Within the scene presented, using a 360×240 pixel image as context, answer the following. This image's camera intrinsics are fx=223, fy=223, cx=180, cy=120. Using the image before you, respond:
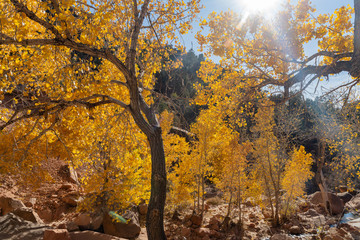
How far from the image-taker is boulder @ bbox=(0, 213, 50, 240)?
18.1 feet

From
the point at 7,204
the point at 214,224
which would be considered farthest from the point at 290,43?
the point at 7,204

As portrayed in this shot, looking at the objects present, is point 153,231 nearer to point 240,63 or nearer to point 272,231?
point 240,63

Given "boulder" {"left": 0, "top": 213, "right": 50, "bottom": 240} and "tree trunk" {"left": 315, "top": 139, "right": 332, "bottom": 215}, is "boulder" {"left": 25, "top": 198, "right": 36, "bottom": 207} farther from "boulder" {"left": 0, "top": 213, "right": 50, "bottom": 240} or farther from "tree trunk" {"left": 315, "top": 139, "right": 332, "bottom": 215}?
"tree trunk" {"left": 315, "top": 139, "right": 332, "bottom": 215}

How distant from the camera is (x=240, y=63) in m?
4.83

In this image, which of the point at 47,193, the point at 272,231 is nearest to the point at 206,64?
the point at 272,231

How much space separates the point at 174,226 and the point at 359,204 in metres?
11.7

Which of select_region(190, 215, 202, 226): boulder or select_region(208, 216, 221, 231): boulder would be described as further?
select_region(190, 215, 202, 226): boulder

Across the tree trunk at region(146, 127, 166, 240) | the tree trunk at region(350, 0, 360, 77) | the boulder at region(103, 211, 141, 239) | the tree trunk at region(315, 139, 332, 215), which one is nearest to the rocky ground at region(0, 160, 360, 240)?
the boulder at region(103, 211, 141, 239)

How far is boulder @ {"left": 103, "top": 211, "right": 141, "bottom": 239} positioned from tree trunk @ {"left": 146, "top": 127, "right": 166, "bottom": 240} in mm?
4334

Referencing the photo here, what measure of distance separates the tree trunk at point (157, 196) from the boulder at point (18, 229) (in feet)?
12.0

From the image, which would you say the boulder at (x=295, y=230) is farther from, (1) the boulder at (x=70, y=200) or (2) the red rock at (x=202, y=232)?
(1) the boulder at (x=70, y=200)

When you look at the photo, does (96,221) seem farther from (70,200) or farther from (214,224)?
(214,224)

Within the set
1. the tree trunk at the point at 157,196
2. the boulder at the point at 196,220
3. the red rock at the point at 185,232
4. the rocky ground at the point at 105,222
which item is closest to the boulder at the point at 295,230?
the rocky ground at the point at 105,222

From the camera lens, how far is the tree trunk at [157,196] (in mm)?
3797
